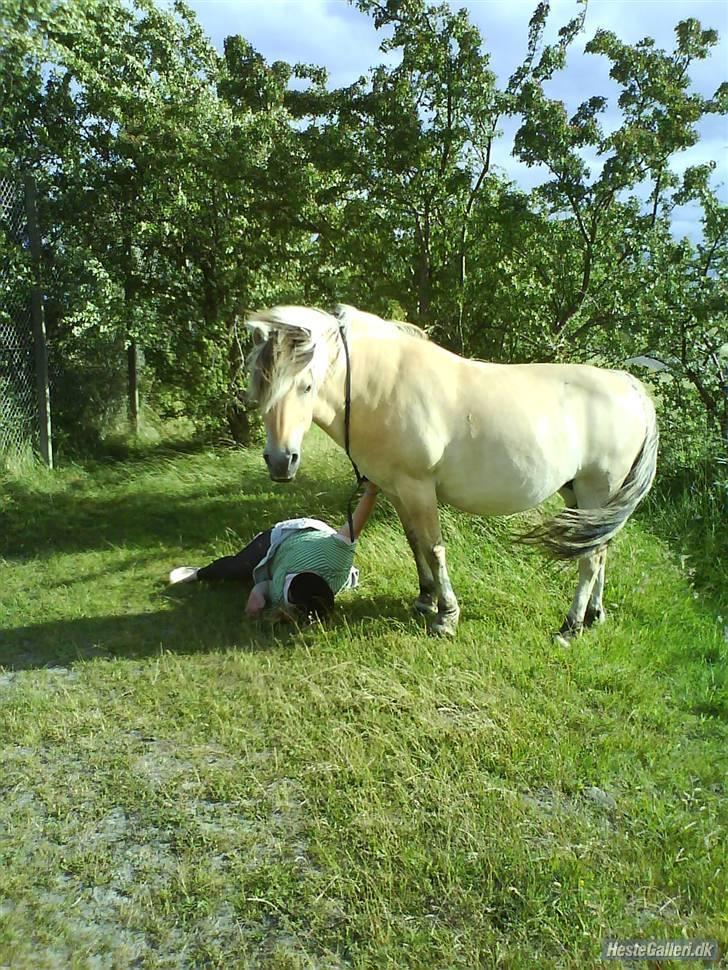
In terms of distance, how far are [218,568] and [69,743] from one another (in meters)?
1.92

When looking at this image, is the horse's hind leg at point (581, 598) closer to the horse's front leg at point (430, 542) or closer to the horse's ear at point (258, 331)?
the horse's front leg at point (430, 542)

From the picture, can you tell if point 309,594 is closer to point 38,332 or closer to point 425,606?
point 425,606

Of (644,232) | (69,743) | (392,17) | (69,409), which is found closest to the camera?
(69,743)

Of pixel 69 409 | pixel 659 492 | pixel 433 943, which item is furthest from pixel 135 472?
pixel 433 943

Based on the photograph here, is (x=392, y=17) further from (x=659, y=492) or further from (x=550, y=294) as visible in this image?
(x=659, y=492)

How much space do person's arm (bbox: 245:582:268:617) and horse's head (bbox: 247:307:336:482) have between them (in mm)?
1308

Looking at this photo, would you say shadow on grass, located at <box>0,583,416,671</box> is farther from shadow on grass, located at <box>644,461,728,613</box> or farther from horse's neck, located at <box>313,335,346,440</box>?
shadow on grass, located at <box>644,461,728,613</box>

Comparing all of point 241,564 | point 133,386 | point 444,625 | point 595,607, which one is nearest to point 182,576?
point 241,564

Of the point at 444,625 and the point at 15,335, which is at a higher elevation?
the point at 15,335

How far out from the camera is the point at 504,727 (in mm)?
3266

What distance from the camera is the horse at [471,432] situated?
3691 millimetres

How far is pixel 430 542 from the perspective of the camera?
13.1ft

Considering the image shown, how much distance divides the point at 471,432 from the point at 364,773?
72.2 inches

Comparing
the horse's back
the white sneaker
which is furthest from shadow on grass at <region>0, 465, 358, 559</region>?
the horse's back
